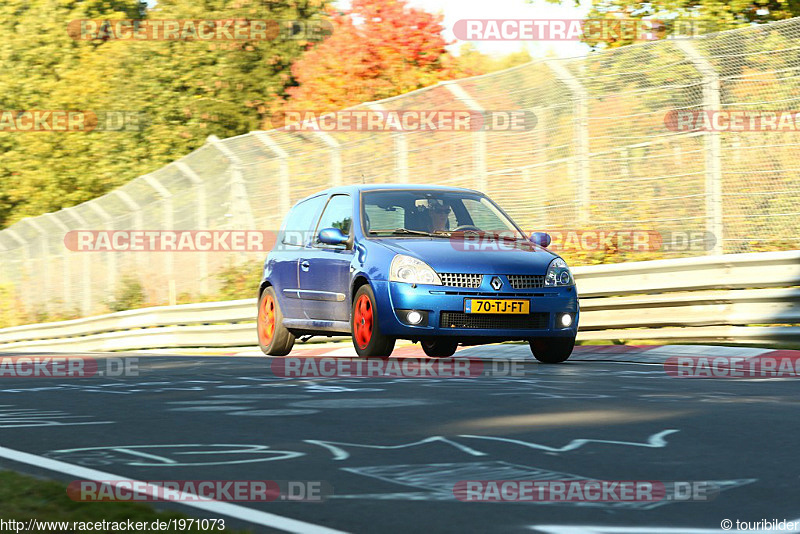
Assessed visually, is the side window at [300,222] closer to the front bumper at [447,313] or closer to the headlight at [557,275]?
the front bumper at [447,313]

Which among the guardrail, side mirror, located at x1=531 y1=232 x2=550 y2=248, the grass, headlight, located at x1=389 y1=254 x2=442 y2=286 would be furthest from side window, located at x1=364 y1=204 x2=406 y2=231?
the grass

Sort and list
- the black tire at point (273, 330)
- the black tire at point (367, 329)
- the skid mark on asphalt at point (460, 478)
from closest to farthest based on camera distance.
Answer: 1. the skid mark on asphalt at point (460, 478)
2. the black tire at point (367, 329)
3. the black tire at point (273, 330)

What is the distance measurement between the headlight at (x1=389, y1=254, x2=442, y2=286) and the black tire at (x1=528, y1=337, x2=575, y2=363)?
1261mm

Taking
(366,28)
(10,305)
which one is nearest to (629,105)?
(366,28)

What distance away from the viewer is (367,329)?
12.2 meters

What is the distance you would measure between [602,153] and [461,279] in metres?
4.08

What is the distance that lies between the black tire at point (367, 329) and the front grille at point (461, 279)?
2.27 feet

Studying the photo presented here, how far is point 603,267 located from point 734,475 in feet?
29.1

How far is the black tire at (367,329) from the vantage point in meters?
12.0

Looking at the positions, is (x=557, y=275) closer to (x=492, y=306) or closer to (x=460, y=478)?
(x=492, y=306)

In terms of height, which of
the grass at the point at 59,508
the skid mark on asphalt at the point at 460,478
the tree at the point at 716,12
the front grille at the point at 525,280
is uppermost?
the tree at the point at 716,12

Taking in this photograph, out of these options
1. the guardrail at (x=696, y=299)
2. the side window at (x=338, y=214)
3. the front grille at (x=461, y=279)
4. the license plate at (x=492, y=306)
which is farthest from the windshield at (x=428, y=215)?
the guardrail at (x=696, y=299)

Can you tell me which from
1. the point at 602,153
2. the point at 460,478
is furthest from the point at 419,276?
the point at 460,478

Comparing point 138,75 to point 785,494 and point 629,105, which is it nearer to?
point 629,105
